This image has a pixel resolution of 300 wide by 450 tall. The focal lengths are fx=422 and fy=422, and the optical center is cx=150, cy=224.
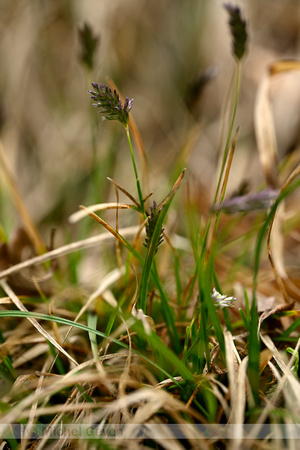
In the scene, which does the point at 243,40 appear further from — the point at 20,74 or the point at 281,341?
the point at 20,74

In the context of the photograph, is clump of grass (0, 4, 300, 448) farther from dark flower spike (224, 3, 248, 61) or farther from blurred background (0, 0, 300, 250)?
blurred background (0, 0, 300, 250)

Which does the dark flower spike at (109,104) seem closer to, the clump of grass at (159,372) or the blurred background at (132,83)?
the clump of grass at (159,372)

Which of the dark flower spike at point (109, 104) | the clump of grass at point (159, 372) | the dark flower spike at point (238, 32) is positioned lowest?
the clump of grass at point (159, 372)

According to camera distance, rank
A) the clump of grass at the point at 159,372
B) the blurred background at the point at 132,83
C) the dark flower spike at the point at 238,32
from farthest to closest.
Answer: the blurred background at the point at 132,83
the dark flower spike at the point at 238,32
the clump of grass at the point at 159,372

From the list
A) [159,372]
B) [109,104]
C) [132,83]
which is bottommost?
[159,372]

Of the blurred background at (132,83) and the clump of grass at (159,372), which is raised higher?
the blurred background at (132,83)

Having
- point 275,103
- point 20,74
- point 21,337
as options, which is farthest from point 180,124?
point 21,337

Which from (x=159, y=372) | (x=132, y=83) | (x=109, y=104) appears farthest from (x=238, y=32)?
(x=132, y=83)

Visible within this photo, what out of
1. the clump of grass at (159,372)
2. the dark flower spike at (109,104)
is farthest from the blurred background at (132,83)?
the dark flower spike at (109,104)

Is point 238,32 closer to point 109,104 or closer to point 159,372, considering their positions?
point 109,104
